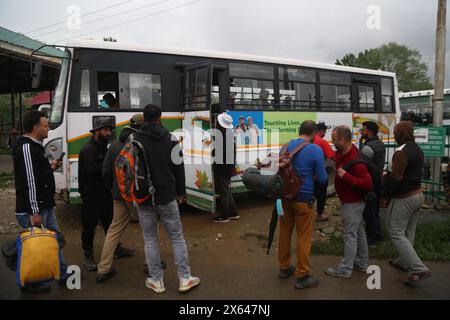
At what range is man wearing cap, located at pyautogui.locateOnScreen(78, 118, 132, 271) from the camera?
440 centimetres

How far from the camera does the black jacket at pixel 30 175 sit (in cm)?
371

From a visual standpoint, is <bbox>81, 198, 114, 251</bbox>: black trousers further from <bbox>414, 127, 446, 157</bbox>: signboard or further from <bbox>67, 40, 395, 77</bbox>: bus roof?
<bbox>414, 127, 446, 157</bbox>: signboard

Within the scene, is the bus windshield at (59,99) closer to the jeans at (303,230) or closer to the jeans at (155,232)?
the jeans at (155,232)

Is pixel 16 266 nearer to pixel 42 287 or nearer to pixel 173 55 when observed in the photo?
pixel 42 287

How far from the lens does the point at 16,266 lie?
3701 millimetres

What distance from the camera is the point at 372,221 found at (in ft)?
17.3

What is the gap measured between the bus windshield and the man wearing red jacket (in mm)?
4645

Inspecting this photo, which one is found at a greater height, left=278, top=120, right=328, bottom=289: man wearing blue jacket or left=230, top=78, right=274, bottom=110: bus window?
left=230, top=78, right=274, bottom=110: bus window

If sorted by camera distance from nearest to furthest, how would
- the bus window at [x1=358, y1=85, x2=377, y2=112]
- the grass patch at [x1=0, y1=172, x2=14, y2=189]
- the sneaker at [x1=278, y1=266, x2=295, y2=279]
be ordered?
Result: the sneaker at [x1=278, y1=266, x2=295, y2=279], the bus window at [x1=358, y1=85, x2=377, y2=112], the grass patch at [x1=0, y1=172, x2=14, y2=189]

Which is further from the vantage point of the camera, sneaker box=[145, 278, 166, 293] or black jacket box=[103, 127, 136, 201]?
black jacket box=[103, 127, 136, 201]

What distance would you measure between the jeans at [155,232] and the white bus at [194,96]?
8.24ft

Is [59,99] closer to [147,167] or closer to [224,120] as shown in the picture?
[224,120]

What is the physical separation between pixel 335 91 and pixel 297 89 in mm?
1363

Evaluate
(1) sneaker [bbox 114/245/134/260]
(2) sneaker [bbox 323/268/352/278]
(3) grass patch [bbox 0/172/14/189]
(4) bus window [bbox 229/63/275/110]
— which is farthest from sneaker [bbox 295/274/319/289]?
(3) grass patch [bbox 0/172/14/189]
